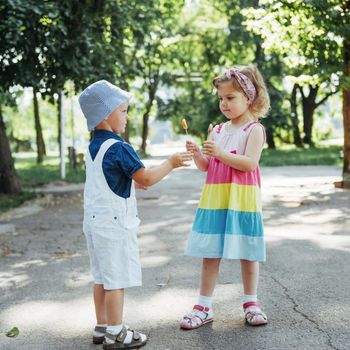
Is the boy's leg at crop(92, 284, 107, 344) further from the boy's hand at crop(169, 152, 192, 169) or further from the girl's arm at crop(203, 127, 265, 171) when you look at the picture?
the girl's arm at crop(203, 127, 265, 171)

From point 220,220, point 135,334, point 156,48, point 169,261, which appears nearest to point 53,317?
point 135,334

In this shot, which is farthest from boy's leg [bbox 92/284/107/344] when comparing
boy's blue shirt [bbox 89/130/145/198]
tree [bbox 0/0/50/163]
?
tree [bbox 0/0/50/163]

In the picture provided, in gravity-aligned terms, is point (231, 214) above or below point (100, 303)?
above

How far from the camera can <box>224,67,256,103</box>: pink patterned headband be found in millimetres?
3479

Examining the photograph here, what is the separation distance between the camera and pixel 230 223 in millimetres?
3447

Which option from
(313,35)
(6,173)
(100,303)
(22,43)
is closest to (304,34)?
(313,35)

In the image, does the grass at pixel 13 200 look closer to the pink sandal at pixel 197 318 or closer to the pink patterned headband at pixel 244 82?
the pink sandal at pixel 197 318

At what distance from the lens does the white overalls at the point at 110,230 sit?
308cm

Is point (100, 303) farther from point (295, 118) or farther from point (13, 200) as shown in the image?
point (295, 118)

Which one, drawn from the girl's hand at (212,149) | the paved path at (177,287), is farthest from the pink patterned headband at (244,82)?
the paved path at (177,287)

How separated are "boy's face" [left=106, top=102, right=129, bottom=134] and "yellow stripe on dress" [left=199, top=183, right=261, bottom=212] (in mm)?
719

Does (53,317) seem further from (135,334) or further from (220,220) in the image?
(220,220)

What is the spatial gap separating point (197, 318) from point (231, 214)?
0.67m

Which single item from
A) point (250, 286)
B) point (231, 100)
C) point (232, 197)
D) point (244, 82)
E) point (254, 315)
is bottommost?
point (254, 315)
